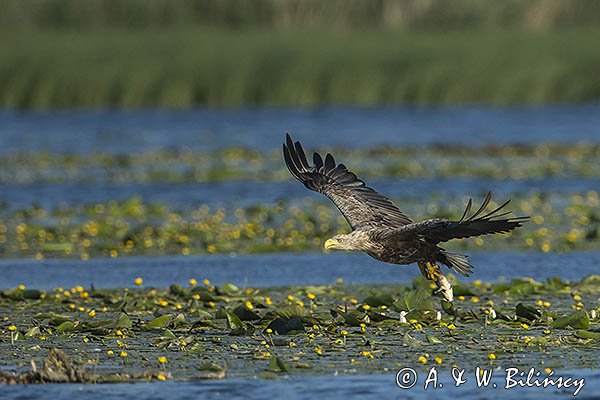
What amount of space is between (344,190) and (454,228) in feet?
7.03

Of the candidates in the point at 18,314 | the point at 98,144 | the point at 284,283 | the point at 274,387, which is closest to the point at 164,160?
the point at 98,144

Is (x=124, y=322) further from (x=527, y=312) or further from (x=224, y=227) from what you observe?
(x=224, y=227)

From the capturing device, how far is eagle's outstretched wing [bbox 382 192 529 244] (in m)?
10.8

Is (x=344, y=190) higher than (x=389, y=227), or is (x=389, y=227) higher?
(x=344, y=190)

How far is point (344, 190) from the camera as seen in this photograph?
1309 cm

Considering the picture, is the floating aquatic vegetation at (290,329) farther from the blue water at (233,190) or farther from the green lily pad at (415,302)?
the blue water at (233,190)

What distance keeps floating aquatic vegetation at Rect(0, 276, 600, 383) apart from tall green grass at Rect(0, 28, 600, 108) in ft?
74.7

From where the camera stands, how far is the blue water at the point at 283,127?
31547 millimetres

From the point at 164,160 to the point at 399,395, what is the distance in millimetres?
19149

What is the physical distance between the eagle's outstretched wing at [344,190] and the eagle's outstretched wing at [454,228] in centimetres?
89

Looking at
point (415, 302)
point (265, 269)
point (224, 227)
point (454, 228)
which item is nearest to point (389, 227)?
point (415, 302)

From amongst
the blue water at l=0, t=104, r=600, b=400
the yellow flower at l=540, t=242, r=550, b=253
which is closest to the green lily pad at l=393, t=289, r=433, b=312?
the blue water at l=0, t=104, r=600, b=400

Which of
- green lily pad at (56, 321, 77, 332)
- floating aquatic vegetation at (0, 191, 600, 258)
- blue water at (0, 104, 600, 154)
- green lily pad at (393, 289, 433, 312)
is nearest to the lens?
green lily pad at (56, 321, 77, 332)

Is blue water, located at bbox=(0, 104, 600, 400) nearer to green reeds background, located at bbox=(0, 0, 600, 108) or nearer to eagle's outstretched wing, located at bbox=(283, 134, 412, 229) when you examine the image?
green reeds background, located at bbox=(0, 0, 600, 108)
